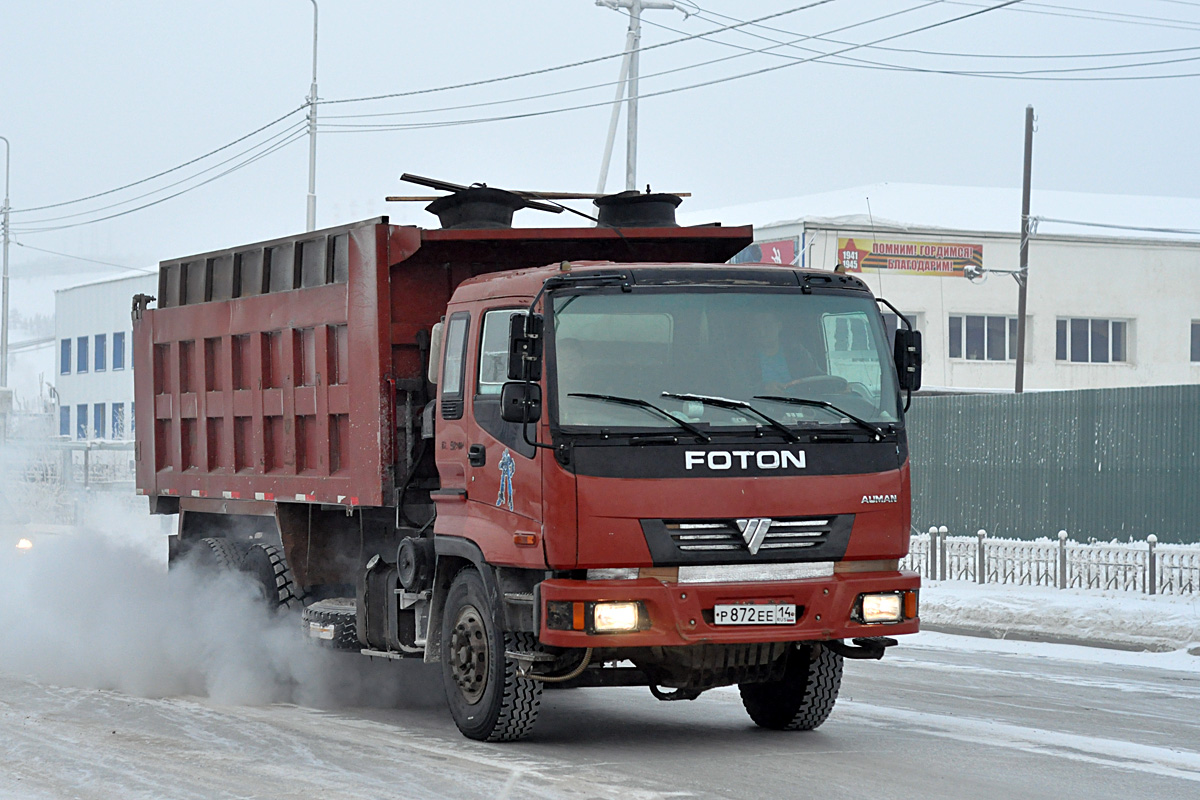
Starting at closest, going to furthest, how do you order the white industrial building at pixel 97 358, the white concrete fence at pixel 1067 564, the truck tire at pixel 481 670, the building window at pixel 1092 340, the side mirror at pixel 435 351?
the truck tire at pixel 481 670, the side mirror at pixel 435 351, the white concrete fence at pixel 1067 564, the building window at pixel 1092 340, the white industrial building at pixel 97 358

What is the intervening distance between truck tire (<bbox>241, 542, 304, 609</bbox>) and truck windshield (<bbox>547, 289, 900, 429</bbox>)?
4.25 metres

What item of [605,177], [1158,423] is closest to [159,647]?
[1158,423]

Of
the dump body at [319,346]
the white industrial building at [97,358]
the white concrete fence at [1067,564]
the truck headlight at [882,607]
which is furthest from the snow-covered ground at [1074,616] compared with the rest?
the white industrial building at [97,358]

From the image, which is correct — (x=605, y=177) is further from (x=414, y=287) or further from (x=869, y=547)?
(x=869, y=547)

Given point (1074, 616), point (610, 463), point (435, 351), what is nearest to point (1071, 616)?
point (1074, 616)

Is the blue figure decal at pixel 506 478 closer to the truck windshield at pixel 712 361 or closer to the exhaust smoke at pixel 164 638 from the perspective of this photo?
the truck windshield at pixel 712 361

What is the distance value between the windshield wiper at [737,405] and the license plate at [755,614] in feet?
2.83

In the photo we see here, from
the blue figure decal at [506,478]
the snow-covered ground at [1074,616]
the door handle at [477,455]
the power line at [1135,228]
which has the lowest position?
the snow-covered ground at [1074,616]

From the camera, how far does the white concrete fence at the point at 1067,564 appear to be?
58.3 ft

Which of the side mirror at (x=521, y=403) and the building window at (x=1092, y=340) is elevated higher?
the building window at (x=1092, y=340)

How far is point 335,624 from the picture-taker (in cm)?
1042

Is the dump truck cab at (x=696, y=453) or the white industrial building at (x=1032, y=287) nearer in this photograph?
the dump truck cab at (x=696, y=453)

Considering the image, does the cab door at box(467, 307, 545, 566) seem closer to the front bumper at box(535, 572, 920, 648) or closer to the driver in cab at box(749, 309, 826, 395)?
the front bumper at box(535, 572, 920, 648)

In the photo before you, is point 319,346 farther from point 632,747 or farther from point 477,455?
point 632,747
